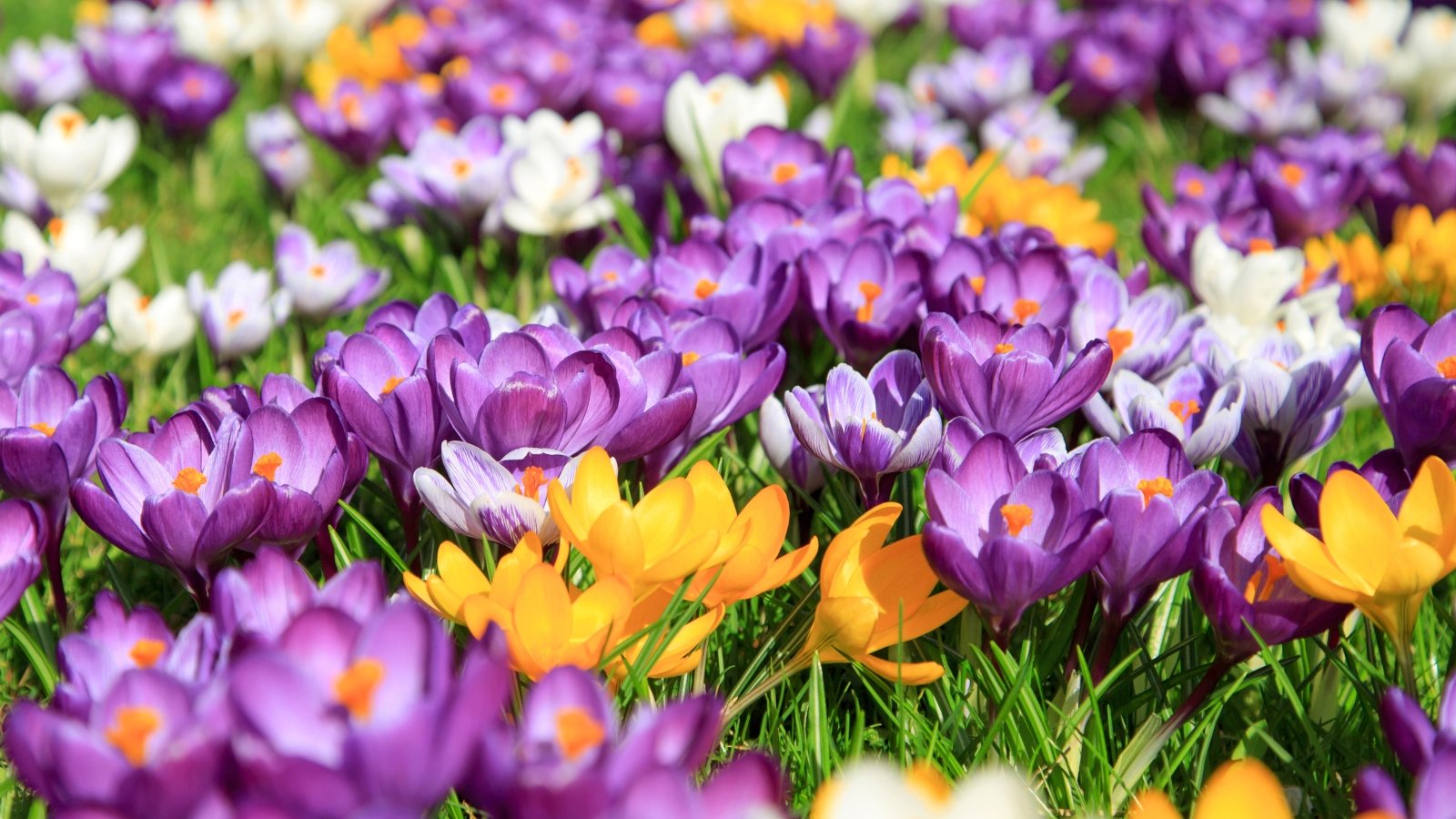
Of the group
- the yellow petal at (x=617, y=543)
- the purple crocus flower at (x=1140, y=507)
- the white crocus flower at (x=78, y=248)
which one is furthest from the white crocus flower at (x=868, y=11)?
the yellow petal at (x=617, y=543)

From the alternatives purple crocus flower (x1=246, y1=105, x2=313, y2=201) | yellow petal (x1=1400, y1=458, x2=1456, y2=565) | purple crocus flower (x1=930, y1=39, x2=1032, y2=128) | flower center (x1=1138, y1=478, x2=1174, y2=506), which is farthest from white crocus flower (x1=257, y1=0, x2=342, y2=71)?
yellow petal (x1=1400, y1=458, x2=1456, y2=565)

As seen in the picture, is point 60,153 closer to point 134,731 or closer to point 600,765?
point 134,731

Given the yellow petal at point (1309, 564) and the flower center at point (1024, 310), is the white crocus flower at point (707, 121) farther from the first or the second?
the yellow petal at point (1309, 564)

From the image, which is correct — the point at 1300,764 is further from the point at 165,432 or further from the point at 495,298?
the point at 495,298

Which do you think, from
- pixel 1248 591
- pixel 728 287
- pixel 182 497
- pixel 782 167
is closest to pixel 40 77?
pixel 782 167

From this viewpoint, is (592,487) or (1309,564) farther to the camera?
(592,487)

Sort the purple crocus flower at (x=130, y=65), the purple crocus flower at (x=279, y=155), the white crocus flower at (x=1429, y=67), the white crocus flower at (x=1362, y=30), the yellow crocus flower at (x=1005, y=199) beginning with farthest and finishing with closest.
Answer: the white crocus flower at (x=1362, y=30) < the white crocus flower at (x=1429, y=67) < the purple crocus flower at (x=130, y=65) < the purple crocus flower at (x=279, y=155) < the yellow crocus flower at (x=1005, y=199)
